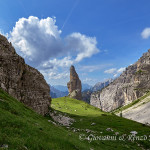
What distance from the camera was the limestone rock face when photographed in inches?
1515

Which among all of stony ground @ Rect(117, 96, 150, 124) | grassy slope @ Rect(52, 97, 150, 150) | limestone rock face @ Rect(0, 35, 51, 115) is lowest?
grassy slope @ Rect(52, 97, 150, 150)

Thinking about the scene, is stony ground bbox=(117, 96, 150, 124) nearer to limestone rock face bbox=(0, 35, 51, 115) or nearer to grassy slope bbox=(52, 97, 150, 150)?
grassy slope bbox=(52, 97, 150, 150)

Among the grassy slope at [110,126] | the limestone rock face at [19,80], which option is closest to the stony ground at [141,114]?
the grassy slope at [110,126]

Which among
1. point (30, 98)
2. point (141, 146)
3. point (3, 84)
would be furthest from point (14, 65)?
point (141, 146)

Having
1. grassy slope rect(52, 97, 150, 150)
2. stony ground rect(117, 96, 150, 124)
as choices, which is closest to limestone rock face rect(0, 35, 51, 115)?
grassy slope rect(52, 97, 150, 150)

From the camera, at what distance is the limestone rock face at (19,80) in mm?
38469

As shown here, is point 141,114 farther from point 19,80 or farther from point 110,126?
point 19,80

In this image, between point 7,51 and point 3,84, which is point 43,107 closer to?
point 3,84

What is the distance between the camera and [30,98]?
1829 inches

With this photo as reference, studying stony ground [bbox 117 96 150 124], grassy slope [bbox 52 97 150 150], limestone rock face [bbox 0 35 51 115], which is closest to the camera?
grassy slope [bbox 52 97 150 150]

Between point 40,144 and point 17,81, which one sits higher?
point 17,81

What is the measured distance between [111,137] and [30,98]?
31.0 meters

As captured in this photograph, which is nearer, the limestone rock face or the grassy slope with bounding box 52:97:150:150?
the grassy slope with bounding box 52:97:150:150

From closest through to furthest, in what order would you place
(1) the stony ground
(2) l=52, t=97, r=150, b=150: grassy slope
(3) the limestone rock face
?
(2) l=52, t=97, r=150, b=150: grassy slope
(3) the limestone rock face
(1) the stony ground
